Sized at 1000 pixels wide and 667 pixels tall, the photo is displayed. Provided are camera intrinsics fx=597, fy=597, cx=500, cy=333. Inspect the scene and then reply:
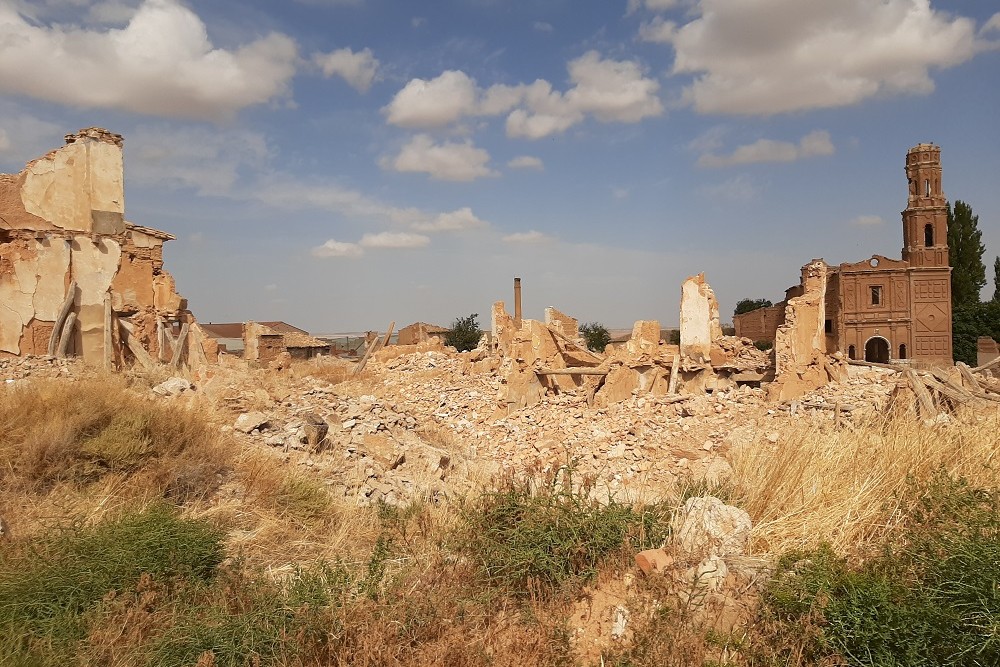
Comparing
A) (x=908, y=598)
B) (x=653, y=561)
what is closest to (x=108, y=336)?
(x=653, y=561)

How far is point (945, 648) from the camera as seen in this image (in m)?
2.27

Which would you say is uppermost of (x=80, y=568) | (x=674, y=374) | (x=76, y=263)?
(x=76, y=263)

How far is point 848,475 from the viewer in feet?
12.2

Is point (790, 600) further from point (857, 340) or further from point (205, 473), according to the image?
point (857, 340)

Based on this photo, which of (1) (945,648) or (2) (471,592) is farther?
(2) (471,592)

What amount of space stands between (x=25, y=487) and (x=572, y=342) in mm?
12288

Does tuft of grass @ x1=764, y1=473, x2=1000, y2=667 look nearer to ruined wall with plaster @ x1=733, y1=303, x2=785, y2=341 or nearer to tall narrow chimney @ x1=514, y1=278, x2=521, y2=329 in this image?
tall narrow chimney @ x1=514, y1=278, x2=521, y2=329

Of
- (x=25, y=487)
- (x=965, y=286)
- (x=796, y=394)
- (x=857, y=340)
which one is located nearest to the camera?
(x=25, y=487)

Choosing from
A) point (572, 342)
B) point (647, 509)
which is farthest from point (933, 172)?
point (647, 509)

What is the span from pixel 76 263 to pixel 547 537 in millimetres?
10228

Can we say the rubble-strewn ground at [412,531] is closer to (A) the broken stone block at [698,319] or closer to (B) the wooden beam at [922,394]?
(B) the wooden beam at [922,394]

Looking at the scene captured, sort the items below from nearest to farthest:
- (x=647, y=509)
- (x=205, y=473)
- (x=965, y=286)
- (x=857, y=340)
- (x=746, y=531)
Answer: (x=746, y=531), (x=647, y=509), (x=205, y=473), (x=857, y=340), (x=965, y=286)

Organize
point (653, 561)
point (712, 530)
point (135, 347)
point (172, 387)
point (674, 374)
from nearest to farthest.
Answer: point (653, 561), point (712, 530), point (172, 387), point (135, 347), point (674, 374)

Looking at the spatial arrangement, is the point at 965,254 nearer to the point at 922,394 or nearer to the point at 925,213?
the point at 925,213
